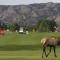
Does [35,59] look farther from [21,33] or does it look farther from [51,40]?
[21,33]

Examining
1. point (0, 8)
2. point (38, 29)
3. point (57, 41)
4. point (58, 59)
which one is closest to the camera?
point (58, 59)

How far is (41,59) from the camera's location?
1836 cm

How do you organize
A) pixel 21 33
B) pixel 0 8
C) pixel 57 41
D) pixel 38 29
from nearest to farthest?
1. pixel 57 41
2. pixel 21 33
3. pixel 38 29
4. pixel 0 8

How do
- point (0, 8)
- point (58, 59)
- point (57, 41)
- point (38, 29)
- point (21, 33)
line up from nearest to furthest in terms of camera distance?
1. point (58, 59)
2. point (57, 41)
3. point (21, 33)
4. point (38, 29)
5. point (0, 8)

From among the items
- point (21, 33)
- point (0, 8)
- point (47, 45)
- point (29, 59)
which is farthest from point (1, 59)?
point (0, 8)

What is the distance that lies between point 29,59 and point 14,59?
0.86m

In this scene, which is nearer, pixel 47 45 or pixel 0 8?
pixel 47 45

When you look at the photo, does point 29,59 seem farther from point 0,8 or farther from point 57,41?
point 0,8

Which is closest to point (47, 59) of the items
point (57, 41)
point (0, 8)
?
point (57, 41)

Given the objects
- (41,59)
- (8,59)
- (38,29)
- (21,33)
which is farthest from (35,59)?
(38,29)

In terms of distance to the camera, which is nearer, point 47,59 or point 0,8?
point 47,59

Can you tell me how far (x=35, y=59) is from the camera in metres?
18.3

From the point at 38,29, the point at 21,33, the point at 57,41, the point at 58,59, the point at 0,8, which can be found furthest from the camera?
the point at 0,8

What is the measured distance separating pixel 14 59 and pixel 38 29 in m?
49.8
